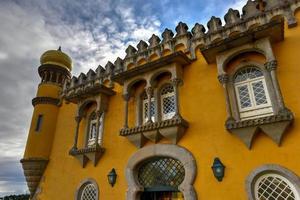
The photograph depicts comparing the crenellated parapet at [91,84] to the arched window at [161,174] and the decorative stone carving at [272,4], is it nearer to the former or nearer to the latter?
the arched window at [161,174]

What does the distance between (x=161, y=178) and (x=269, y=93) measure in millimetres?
4716

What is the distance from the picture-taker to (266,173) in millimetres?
6387

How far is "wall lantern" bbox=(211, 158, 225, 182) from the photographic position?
692 cm

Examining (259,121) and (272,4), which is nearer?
(259,121)

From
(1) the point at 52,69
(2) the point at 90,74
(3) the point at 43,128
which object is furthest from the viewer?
(1) the point at 52,69

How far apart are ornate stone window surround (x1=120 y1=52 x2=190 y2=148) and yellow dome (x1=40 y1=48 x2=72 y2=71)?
6576 millimetres

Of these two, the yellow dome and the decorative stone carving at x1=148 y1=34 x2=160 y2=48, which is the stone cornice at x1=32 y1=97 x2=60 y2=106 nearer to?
the yellow dome

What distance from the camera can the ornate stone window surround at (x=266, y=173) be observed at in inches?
232

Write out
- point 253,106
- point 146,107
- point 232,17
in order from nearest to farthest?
point 253,106 < point 232,17 < point 146,107

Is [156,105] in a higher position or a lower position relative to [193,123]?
higher

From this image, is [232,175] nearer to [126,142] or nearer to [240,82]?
[240,82]

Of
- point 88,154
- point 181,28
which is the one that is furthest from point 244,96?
point 88,154

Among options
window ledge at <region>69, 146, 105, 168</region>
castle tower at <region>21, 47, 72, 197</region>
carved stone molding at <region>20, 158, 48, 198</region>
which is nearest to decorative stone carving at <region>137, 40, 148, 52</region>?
window ledge at <region>69, 146, 105, 168</region>

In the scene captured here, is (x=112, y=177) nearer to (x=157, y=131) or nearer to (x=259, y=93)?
(x=157, y=131)
